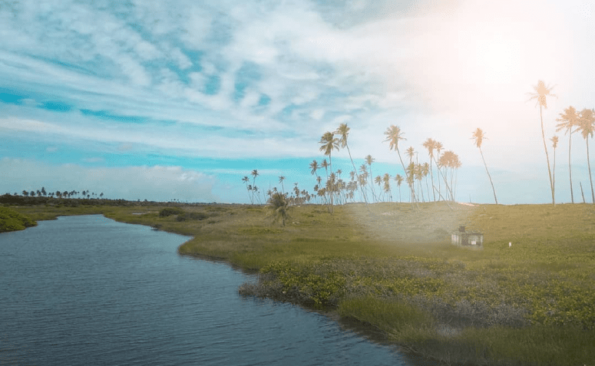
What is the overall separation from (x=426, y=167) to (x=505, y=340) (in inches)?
6416

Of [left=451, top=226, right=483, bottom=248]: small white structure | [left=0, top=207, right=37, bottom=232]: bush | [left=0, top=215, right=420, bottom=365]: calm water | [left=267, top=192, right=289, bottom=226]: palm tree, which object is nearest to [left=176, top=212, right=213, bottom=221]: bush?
[left=0, top=207, right=37, bottom=232]: bush

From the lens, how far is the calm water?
55.0ft

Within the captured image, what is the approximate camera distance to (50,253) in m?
50.8

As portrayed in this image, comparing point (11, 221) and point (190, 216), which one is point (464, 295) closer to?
point (11, 221)

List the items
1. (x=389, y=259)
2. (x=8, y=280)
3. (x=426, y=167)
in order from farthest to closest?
(x=426, y=167) → (x=389, y=259) → (x=8, y=280)

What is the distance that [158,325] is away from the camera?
69.4ft

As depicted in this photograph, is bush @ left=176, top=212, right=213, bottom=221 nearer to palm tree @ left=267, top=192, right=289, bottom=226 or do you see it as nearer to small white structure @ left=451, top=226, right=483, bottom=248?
palm tree @ left=267, top=192, right=289, bottom=226

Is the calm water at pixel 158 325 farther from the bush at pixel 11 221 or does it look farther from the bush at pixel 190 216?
the bush at pixel 190 216

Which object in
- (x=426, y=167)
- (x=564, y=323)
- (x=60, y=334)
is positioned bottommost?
(x=60, y=334)

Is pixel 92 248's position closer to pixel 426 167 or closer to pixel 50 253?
pixel 50 253

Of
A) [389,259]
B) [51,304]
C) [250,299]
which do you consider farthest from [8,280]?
[389,259]

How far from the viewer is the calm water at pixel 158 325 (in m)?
16.8

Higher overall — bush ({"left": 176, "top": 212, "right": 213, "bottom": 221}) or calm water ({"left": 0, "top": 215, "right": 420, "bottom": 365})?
bush ({"left": 176, "top": 212, "right": 213, "bottom": 221})

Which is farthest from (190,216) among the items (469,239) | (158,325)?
(158,325)
